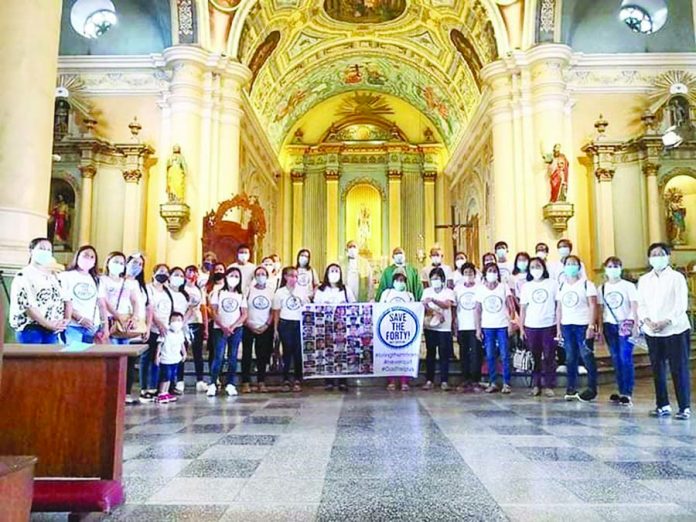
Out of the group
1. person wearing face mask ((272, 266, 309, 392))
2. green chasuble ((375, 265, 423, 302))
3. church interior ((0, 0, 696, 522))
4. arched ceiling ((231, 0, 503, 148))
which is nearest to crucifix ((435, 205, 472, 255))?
church interior ((0, 0, 696, 522))

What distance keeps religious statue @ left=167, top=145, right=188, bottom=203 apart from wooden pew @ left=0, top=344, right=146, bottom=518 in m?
10.8

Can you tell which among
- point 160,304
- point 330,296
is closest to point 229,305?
point 160,304

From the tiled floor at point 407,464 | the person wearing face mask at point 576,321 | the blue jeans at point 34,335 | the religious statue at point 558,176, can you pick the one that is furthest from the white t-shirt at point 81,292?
the religious statue at point 558,176

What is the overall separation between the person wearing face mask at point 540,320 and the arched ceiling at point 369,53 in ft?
29.9

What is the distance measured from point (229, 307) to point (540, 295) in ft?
11.5

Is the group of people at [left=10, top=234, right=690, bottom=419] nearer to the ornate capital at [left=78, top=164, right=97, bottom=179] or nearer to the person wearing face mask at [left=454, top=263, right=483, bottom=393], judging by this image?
A: the person wearing face mask at [left=454, top=263, right=483, bottom=393]

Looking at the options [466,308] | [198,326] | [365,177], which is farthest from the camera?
[365,177]

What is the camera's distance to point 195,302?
7.55 m

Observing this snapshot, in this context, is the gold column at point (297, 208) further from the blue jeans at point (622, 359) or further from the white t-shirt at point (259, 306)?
the blue jeans at point (622, 359)

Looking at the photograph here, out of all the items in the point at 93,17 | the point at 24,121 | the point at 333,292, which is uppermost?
the point at 93,17

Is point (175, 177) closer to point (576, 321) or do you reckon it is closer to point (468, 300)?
point (468, 300)

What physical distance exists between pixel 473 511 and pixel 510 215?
475 inches

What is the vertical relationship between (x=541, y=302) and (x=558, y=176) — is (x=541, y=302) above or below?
below

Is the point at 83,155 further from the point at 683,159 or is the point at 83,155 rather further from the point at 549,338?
the point at 683,159
